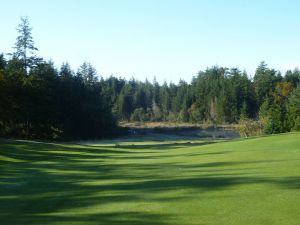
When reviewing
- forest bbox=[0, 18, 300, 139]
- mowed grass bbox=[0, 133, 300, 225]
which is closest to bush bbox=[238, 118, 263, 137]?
forest bbox=[0, 18, 300, 139]

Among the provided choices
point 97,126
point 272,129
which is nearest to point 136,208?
point 272,129

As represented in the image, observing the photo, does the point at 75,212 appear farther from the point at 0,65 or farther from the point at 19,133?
the point at 19,133

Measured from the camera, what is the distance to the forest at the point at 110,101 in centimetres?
6602

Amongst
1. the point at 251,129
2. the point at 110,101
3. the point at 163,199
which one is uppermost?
the point at 110,101

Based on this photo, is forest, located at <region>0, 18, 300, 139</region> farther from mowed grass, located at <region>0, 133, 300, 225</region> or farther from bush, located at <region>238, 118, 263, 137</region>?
mowed grass, located at <region>0, 133, 300, 225</region>

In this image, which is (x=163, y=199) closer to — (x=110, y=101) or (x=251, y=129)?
(x=251, y=129)

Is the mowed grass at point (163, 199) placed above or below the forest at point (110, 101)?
below

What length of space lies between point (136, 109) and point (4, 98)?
9403cm

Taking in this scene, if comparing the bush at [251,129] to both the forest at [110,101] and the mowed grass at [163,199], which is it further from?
the mowed grass at [163,199]

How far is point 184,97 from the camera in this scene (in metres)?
146

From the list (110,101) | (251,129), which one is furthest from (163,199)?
(110,101)

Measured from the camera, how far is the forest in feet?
217

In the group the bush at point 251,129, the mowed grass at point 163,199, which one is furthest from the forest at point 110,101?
the mowed grass at point 163,199

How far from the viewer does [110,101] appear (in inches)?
4510
